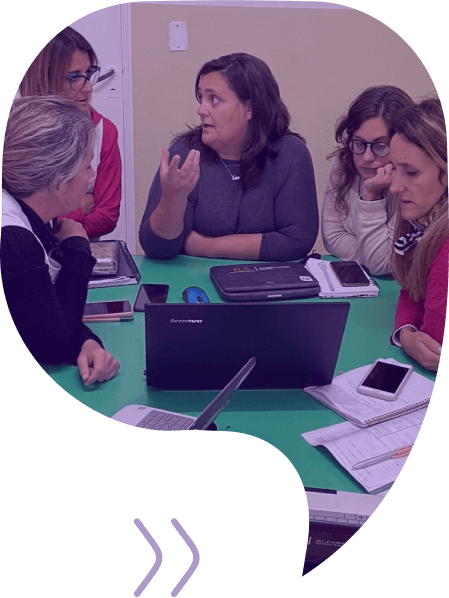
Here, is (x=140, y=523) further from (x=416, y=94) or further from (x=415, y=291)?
(x=416, y=94)

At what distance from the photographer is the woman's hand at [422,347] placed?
1339mm

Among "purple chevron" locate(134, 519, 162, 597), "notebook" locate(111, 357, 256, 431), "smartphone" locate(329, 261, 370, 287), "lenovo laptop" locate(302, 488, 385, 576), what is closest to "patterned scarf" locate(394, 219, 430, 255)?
"smartphone" locate(329, 261, 370, 287)

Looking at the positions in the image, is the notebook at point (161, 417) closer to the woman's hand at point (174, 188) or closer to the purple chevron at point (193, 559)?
the purple chevron at point (193, 559)

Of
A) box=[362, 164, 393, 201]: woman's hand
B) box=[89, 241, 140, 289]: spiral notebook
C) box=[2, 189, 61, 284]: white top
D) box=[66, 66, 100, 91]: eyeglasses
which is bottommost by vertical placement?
box=[89, 241, 140, 289]: spiral notebook

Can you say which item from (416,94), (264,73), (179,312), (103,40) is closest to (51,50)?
(103,40)

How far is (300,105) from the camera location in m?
1.26

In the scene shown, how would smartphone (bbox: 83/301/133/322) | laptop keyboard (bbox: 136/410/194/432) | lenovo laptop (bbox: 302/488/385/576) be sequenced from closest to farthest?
lenovo laptop (bbox: 302/488/385/576), laptop keyboard (bbox: 136/410/194/432), smartphone (bbox: 83/301/133/322)

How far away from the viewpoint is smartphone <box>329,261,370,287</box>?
4.75ft

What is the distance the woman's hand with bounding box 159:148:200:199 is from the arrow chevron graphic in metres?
0.59

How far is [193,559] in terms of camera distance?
1191mm

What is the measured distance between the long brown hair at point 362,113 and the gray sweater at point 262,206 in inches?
2.5

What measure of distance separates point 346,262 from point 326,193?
18cm

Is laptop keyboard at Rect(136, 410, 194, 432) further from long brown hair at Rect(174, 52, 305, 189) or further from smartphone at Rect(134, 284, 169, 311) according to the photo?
long brown hair at Rect(174, 52, 305, 189)

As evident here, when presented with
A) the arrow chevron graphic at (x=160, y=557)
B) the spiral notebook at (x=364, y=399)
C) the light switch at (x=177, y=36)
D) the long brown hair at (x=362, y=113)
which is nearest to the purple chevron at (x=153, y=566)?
the arrow chevron graphic at (x=160, y=557)
